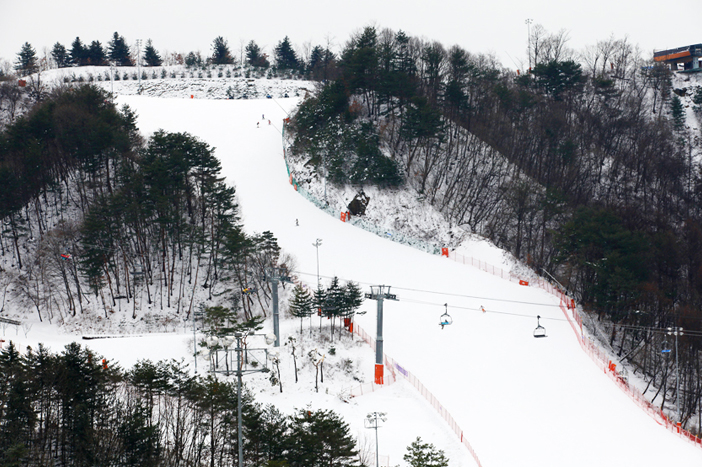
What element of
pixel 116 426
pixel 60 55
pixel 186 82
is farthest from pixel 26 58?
pixel 116 426

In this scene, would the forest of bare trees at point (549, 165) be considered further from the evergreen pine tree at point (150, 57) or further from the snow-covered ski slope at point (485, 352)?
the evergreen pine tree at point (150, 57)

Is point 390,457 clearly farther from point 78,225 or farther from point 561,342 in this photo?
point 78,225

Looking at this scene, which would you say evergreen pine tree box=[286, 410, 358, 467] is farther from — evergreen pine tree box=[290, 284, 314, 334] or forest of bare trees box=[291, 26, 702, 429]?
forest of bare trees box=[291, 26, 702, 429]

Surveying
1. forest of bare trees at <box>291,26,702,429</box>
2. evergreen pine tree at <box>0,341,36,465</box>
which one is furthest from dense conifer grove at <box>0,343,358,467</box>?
forest of bare trees at <box>291,26,702,429</box>

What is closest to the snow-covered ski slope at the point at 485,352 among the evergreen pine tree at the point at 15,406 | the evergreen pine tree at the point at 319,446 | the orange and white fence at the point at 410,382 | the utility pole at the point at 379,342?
the orange and white fence at the point at 410,382

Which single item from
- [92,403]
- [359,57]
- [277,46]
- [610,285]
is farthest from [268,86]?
[92,403]

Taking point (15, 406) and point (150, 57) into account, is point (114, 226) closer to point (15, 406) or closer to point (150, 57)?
point (15, 406)
